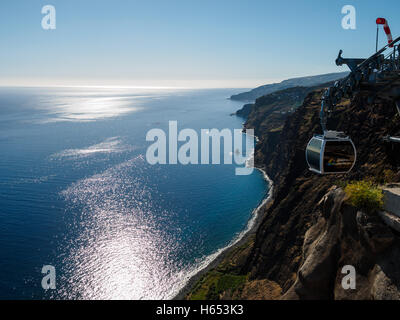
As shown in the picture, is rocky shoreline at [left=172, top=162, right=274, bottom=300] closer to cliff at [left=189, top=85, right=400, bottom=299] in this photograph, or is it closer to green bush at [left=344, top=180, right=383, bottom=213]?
cliff at [left=189, top=85, right=400, bottom=299]

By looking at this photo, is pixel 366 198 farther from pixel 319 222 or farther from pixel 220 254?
pixel 220 254

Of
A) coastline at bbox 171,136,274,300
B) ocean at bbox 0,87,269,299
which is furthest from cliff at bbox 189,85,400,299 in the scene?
ocean at bbox 0,87,269,299

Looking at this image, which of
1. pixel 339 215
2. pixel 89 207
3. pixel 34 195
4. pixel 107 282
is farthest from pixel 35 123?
pixel 339 215

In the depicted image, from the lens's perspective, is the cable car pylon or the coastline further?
the coastline

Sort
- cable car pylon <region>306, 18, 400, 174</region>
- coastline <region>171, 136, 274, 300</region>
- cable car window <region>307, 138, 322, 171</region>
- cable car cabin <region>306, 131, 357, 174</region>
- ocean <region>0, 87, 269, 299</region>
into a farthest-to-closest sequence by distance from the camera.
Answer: ocean <region>0, 87, 269, 299</region>
coastline <region>171, 136, 274, 300</region>
cable car window <region>307, 138, 322, 171</region>
cable car cabin <region>306, 131, 357, 174</region>
cable car pylon <region>306, 18, 400, 174</region>

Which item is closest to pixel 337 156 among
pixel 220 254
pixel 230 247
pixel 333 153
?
pixel 333 153

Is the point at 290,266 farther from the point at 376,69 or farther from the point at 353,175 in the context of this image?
the point at 376,69
